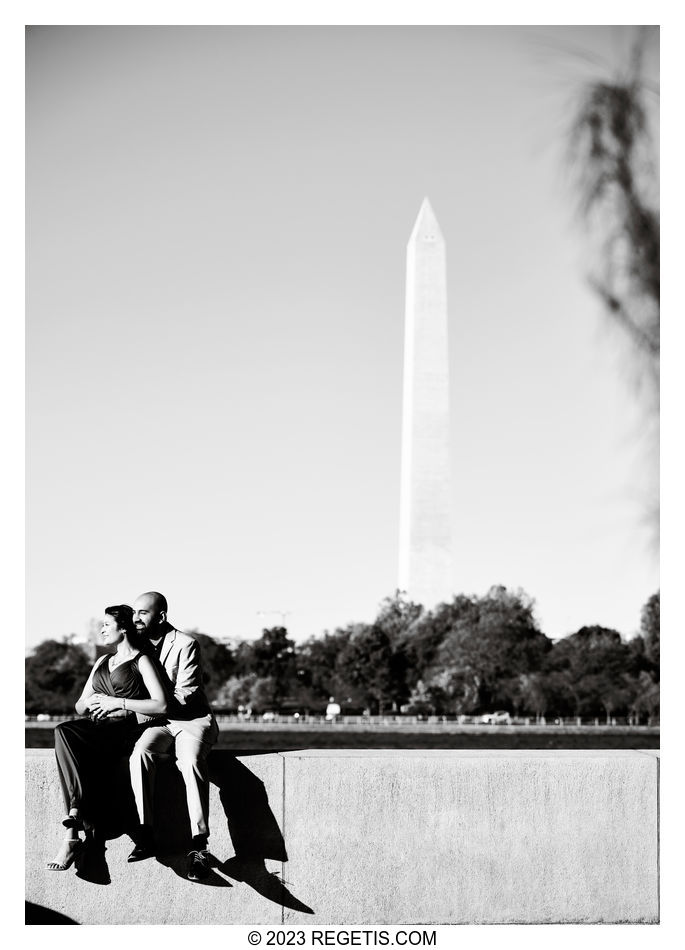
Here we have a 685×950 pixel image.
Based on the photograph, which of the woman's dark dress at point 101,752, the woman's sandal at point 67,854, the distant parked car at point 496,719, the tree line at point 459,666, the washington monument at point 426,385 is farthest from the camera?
the distant parked car at point 496,719

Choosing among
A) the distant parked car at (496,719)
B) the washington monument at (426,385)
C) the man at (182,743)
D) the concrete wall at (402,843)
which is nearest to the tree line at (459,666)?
the distant parked car at (496,719)

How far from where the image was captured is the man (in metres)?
9.19

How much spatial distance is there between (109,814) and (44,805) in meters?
0.45

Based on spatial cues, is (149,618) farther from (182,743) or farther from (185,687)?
(182,743)

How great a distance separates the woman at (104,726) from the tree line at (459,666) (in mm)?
78900

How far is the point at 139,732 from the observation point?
30.9 feet

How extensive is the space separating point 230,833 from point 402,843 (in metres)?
1.12

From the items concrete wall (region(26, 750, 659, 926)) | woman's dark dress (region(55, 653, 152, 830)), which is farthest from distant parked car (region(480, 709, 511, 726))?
woman's dark dress (region(55, 653, 152, 830))

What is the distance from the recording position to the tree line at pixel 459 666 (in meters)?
95.1

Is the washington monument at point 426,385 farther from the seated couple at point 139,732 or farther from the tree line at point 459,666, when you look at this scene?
the seated couple at point 139,732

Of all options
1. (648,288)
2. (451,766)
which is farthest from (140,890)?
(648,288)

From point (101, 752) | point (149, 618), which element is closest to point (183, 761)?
point (101, 752)
